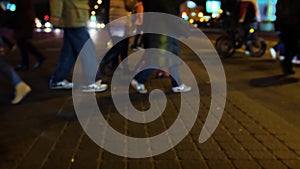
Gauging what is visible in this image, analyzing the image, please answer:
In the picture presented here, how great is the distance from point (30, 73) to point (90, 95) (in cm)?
264

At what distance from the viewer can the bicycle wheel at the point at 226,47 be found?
11523 millimetres

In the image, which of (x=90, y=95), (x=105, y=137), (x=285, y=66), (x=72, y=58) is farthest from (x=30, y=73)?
(x=285, y=66)

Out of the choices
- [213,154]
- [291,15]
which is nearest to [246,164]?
[213,154]

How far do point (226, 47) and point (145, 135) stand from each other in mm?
7963

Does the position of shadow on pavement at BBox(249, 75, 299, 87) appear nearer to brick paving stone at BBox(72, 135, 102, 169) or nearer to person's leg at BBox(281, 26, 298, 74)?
person's leg at BBox(281, 26, 298, 74)

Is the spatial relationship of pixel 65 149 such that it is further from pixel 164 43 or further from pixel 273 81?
pixel 273 81

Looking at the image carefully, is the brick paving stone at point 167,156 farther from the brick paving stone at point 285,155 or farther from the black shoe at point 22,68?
the black shoe at point 22,68

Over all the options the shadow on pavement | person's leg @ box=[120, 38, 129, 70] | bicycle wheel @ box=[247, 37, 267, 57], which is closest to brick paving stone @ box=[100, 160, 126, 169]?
the shadow on pavement

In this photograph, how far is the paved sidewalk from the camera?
3527 mm

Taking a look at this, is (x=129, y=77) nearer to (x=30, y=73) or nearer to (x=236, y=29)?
(x=30, y=73)

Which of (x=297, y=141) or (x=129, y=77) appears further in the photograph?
(x=129, y=77)

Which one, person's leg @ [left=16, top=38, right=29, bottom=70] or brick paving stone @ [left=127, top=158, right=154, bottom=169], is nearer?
brick paving stone @ [left=127, top=158, right=154, bottom=169]

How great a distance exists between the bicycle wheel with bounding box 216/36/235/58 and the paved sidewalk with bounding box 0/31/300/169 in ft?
19.0

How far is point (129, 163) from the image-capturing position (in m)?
3.53
